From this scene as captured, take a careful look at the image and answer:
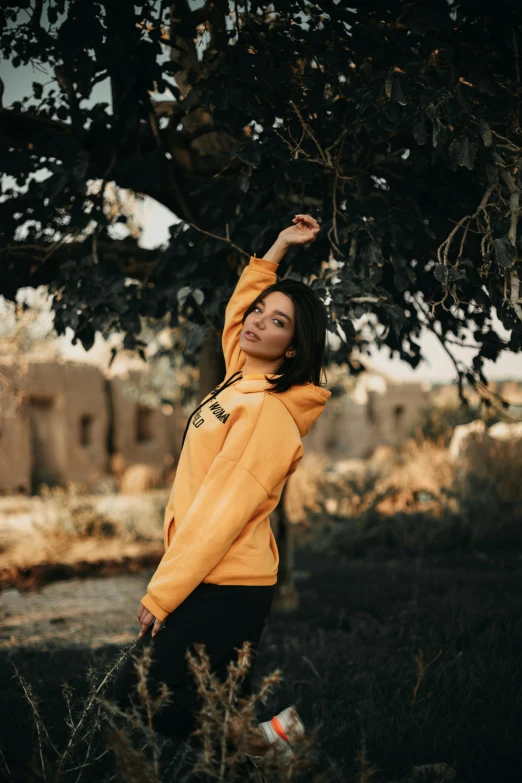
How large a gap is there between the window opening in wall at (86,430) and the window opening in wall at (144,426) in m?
1.71

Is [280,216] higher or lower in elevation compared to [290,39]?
lower

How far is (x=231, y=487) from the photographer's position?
223 centimetres

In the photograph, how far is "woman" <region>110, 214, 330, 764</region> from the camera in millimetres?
2215

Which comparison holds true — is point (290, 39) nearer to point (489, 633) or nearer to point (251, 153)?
point (251, 153)

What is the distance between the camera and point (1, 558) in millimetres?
8422

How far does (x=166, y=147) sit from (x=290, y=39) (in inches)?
37.1

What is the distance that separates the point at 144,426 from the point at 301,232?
15.4m

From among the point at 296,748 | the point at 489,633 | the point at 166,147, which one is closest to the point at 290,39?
the point at 166,147

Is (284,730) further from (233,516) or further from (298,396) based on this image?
(298,396)

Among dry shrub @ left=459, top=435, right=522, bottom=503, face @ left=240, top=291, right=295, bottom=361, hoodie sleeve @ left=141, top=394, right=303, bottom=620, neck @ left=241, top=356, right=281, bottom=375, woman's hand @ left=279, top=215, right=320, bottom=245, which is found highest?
woman's hand @ left=279, top=215, right=320, bottom=245

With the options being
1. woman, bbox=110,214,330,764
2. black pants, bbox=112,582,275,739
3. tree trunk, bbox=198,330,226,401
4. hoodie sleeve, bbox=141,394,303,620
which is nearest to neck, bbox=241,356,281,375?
woman, bbox=110,214,330,764

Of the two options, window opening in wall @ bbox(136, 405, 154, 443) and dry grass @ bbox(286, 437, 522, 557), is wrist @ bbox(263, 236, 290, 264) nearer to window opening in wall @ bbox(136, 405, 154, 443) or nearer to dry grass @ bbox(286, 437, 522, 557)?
dry grass @ bbox(286, 437, 522, 557)

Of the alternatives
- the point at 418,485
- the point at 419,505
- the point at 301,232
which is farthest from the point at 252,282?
the point at 418,485

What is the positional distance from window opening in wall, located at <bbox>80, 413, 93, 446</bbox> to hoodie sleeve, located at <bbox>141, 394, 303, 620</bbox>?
14482 mm
